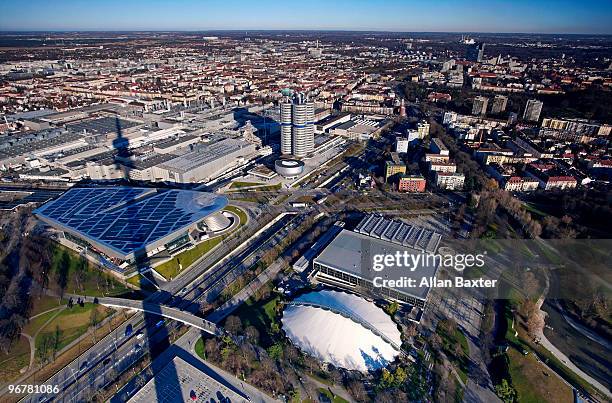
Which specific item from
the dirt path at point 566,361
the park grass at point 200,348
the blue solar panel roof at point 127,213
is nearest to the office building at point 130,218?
the blue solar panel roof at point 127,213

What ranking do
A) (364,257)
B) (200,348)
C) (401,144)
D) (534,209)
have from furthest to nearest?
(401,144)
(534,209)
(364,257)
(200,348)

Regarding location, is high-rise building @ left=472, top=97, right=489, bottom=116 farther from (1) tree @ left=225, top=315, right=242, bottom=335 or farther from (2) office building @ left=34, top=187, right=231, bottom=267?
(1) tree @ left=225, top=315, right=242, bottom=335

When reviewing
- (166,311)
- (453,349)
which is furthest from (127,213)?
(453,349)

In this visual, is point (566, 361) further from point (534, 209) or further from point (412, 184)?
point (412, 184)

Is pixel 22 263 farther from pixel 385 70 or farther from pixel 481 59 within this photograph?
pixel 481 59

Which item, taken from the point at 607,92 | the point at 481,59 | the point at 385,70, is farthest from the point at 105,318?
the point at 481,59

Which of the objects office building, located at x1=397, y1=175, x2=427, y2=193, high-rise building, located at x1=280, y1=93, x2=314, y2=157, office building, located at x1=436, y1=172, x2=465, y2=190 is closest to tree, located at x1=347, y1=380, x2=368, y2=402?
office building, located at x1=397, y1=175, x2=427, y2=193
